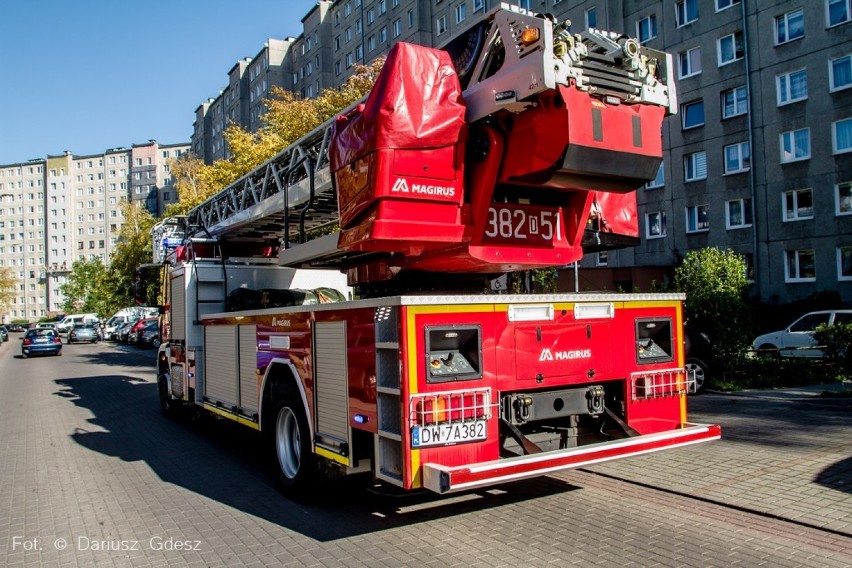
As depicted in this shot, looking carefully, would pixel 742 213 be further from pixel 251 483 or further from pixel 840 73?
pixel 251 483

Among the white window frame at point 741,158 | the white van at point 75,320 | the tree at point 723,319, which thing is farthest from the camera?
the white van at point 75,320

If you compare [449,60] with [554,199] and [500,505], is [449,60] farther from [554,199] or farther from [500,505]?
[500,505]

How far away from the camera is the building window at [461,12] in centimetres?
4500

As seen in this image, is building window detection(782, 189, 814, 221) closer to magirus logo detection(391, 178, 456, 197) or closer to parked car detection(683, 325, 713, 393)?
parked car detection(683, 325, 713, 393)

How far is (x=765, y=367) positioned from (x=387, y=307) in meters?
11.9

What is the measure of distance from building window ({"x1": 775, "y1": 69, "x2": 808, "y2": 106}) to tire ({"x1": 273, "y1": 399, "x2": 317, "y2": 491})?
92.1 ft

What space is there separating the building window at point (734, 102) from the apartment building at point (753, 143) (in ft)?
0.18

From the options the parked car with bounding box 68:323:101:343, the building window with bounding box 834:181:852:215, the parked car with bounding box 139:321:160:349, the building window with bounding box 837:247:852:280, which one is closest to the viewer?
the building window with bounding box 837:247:852:280

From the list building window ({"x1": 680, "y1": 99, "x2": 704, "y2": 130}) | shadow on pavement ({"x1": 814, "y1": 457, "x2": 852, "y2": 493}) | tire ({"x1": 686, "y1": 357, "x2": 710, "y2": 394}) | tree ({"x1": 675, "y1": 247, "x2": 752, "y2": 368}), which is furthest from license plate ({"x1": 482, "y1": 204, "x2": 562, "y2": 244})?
building window ({"x1": 680, "y1": 99, "x2": 704, "y2": 130})

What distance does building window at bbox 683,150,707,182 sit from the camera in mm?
31219

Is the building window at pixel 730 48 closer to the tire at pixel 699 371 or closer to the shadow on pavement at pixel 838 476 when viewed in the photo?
the tire at pixel 699 371

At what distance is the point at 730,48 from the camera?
99.5 ft

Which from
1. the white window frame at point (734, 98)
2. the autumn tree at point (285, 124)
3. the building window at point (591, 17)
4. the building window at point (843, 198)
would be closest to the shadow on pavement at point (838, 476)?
the autumn tree at point (285, 124)

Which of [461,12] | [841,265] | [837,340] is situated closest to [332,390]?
[837,340]
